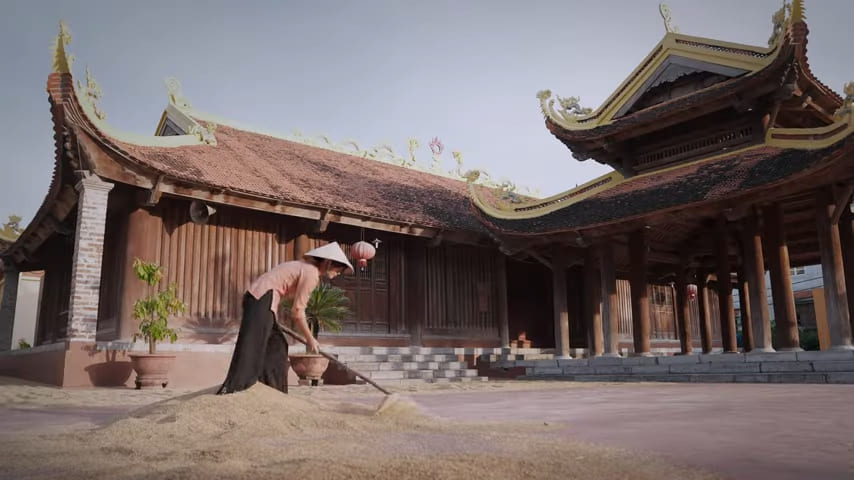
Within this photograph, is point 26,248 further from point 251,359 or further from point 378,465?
point 378,465

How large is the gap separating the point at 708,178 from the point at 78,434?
10.3 m

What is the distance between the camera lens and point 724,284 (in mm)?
12945

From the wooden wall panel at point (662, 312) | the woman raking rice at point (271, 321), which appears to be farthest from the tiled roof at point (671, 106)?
the woman raking rice at point (271, 321)

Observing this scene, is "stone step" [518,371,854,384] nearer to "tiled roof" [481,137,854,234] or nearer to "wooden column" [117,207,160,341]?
"tiled roof" [481,137,854,234]

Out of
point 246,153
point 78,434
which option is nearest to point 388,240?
point 246,153

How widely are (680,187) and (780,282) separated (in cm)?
226

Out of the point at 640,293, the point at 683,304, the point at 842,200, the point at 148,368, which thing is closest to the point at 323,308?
the point at 148,368

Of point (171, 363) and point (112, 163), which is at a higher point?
point (112, 163)

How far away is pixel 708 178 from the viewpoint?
36.0ft

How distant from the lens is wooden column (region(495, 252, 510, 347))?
Result: 15.5 meters

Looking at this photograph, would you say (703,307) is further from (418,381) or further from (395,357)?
(418,381)

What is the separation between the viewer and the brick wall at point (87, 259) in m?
9.36

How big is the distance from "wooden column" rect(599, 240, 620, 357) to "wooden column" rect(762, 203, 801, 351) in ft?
9.36

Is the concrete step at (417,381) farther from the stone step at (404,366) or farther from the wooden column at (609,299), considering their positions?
the wooden column at (609,299)
